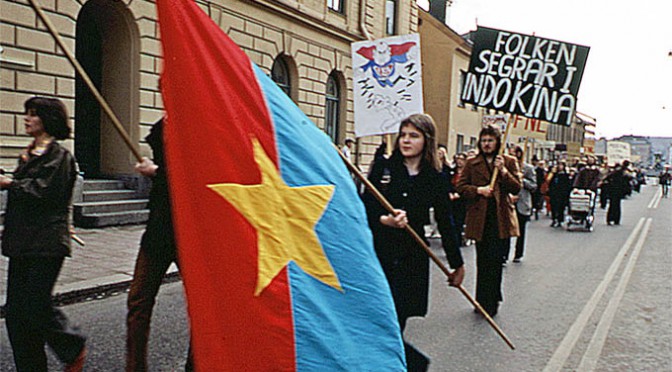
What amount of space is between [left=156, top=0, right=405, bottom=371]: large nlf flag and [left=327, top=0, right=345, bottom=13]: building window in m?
17.6

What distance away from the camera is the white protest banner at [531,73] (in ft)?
23.1

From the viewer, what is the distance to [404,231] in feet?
13.1

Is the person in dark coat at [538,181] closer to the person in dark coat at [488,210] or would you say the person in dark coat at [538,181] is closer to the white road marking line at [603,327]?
the white road marking line at [603,327]

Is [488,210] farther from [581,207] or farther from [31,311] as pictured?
[581,207]

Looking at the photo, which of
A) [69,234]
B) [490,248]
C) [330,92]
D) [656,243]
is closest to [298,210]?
[69,234]

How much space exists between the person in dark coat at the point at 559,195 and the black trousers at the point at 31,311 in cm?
1520

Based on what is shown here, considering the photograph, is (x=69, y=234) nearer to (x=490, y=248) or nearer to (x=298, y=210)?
(x=298, y=210)

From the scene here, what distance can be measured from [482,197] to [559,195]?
11.8 meters

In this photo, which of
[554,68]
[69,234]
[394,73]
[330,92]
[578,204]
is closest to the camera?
[69,234]

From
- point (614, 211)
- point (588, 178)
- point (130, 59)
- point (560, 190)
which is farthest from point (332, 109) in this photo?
point (614, 211)

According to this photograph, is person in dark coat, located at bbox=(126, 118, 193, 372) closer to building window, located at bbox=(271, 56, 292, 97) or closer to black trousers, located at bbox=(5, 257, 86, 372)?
black trousers, located at bbox=(5, 257, 86, 372)

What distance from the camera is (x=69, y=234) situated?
12.1 feet

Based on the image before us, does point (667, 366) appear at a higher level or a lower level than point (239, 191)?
lower

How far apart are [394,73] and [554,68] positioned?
5.91ft
